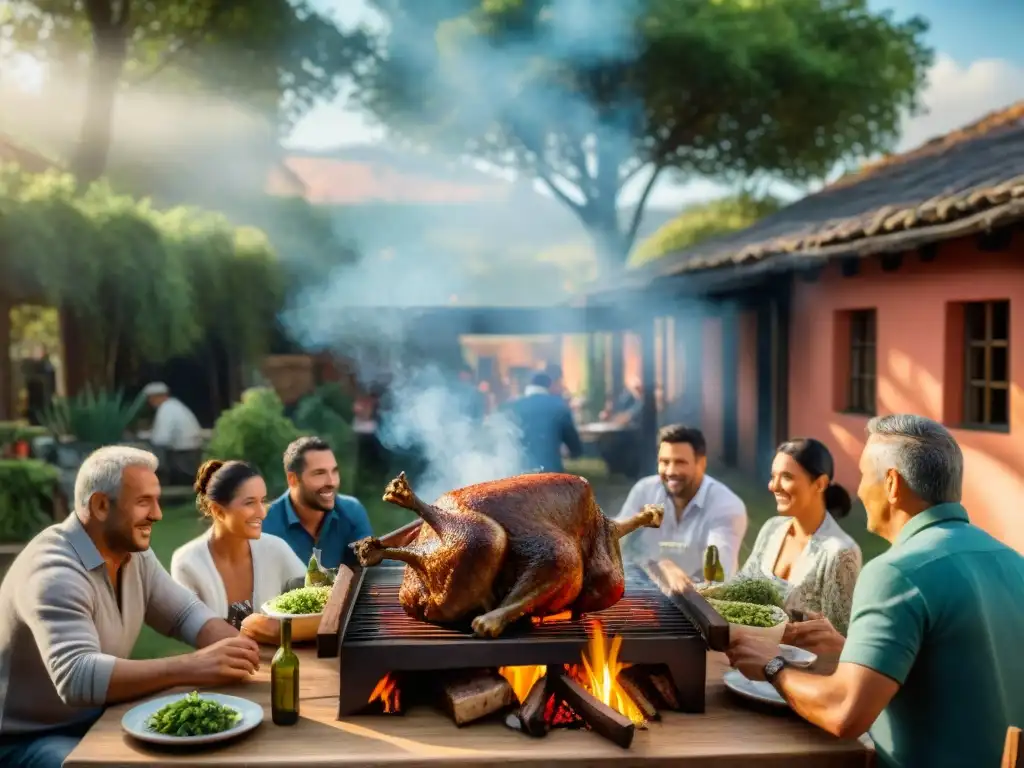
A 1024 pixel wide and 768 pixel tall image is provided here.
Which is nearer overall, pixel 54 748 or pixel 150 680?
pixel 150 680

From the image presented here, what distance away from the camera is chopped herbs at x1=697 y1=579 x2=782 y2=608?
376 centimetres

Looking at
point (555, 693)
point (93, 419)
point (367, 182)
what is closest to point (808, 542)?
point (555, 693)

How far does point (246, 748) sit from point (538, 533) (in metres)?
1.14

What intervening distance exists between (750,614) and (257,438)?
9.73m

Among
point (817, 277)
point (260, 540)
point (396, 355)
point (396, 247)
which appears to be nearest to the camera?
point (260, 540)

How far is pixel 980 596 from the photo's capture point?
265 cm

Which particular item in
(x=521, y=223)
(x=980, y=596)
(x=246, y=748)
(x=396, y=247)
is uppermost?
(x=521, y=223)

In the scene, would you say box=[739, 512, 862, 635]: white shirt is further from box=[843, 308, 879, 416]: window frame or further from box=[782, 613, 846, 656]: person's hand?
box=[843, 308, 879, 416]: window frame

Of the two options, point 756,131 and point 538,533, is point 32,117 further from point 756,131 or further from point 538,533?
point 538,533

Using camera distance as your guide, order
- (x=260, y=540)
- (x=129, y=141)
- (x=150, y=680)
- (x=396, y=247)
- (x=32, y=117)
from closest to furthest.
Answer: (x=150, y=680), (x=260, y=540), (x=32, y=117), (x=129, y=141), (x=396, y=247)

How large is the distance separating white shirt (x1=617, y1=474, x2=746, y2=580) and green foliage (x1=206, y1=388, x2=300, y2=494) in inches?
273

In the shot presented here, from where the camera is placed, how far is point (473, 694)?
293 centimetres

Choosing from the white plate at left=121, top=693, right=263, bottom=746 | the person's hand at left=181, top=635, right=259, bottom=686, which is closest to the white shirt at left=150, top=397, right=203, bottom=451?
the person's hand at left=181, top=635, right=259, bottom=686

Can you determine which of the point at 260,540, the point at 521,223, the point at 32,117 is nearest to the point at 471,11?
the point at 32,117
